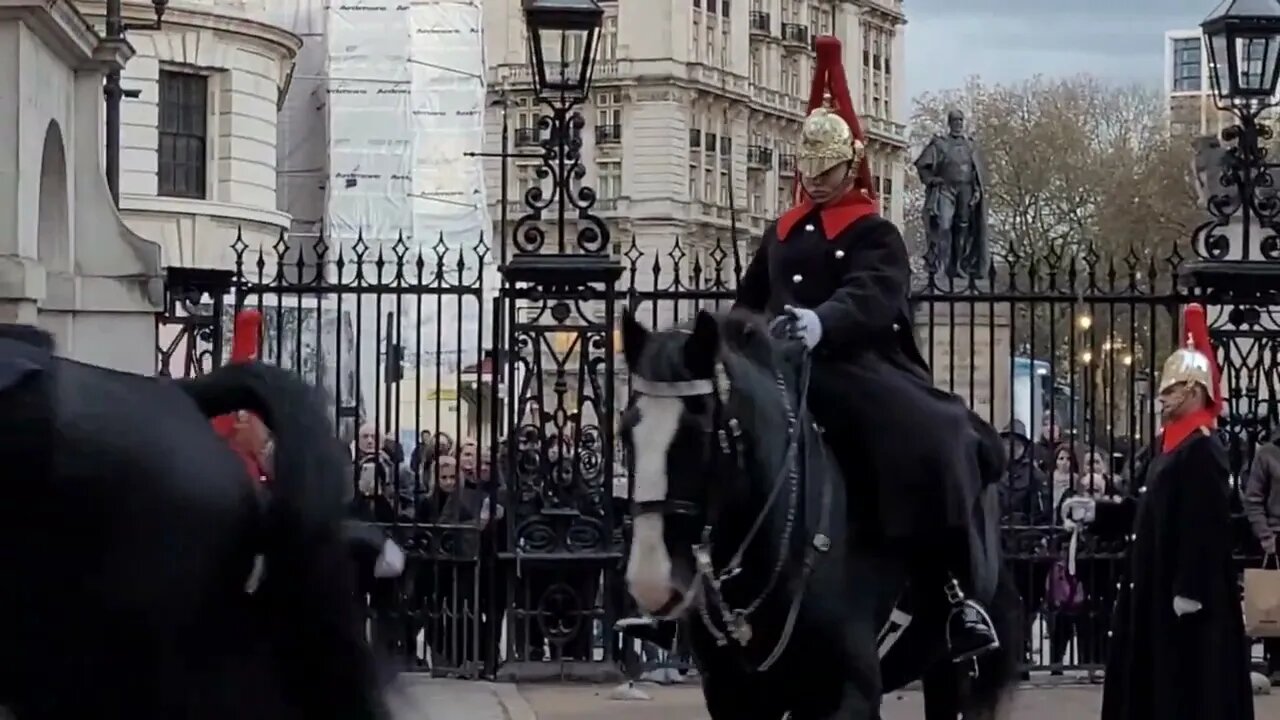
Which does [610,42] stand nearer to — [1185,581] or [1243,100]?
[1243,100]

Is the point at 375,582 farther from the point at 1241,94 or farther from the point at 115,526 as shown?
the point at 1241,94

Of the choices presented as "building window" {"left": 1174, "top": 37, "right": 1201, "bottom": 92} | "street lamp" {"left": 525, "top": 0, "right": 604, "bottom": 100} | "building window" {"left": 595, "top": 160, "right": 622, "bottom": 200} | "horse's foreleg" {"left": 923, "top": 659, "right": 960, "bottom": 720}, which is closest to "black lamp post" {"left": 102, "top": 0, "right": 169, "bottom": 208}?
"street lamp" {"left": 525, "top": 0, "right": 604, "bottom": 100}

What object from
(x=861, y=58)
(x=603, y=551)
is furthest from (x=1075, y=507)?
(x=861, y=58)

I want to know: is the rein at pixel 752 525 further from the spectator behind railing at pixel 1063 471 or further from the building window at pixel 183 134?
the building window at pixel 183 134

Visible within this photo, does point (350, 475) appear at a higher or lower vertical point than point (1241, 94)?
lower

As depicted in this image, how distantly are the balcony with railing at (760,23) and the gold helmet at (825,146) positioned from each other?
73.6 metres

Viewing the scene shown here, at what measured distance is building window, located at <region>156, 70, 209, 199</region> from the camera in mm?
36469

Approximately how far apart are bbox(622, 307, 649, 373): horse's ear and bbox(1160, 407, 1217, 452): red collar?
12.4 feet

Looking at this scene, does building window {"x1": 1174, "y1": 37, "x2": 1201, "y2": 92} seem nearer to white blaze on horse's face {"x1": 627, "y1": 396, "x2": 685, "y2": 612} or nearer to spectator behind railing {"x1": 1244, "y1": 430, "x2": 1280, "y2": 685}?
spectator behind railing {"x1": 1244, "y1": 430, "x2": 1280, "y2": 685}

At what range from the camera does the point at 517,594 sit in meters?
14.7

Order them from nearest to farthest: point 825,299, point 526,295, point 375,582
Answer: point 375,582 < point 825,299 < point 526,295

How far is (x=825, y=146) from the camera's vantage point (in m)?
8.49

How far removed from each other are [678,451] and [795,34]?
254 ft

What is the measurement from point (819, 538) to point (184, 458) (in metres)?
3.94
